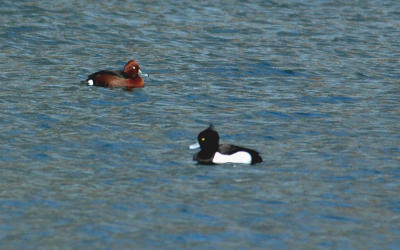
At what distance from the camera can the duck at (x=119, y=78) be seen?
68.9ft

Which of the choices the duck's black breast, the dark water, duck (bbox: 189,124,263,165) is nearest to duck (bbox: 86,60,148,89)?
the dark water

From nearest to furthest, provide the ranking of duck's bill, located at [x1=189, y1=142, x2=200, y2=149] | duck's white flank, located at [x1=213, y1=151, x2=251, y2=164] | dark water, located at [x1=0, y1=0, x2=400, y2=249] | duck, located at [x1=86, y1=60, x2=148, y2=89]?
dark water, located at [x1=0, y1=0, x2=400, y2=249] → duck's white flank, located at [x1=213, y1=151, x2=251, y2=164] → duck's bill, located at [x1=189, y1=142, x2=200, y2=149] → duck, located at [x1=86, y1=60, x2=148, y2=89]

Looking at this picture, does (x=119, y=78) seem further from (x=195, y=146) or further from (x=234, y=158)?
(x=234, y=158)

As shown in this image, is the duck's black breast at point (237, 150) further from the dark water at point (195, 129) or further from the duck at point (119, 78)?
the duck at point (119, 78)

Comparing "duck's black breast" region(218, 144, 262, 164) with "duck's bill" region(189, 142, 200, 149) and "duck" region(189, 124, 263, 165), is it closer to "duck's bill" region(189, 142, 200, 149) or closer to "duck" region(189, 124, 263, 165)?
"duck" region(189, 124, 263, 165)

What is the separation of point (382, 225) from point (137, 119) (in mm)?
6804

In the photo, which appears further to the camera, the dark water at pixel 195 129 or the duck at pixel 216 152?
the duck at pixel 216 152

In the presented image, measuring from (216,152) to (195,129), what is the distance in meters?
2.45

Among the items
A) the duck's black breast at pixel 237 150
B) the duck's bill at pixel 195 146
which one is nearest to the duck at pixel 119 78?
the duck's bill at pixel 195 146

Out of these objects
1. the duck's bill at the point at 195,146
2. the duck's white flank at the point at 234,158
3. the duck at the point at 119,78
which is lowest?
the duck at the point at 119,78

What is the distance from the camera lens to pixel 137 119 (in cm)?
1794

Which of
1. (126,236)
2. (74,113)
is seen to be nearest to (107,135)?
(74,113)

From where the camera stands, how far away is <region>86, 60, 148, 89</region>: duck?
21000 mm

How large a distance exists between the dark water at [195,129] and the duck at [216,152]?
165 mm
